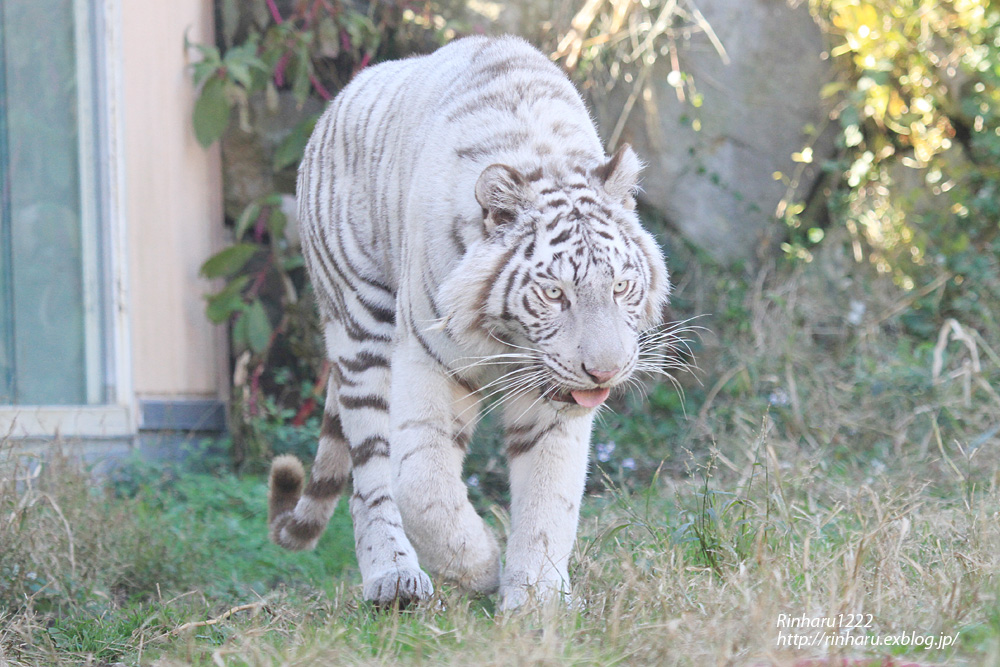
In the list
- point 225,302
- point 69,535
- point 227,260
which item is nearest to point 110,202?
point 227,260

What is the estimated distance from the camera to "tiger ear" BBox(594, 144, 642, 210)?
2783mm

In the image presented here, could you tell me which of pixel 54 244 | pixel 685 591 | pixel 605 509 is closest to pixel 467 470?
pixel 605 509

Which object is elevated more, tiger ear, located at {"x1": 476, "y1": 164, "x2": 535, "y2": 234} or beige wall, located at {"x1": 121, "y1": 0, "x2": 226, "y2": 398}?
tiger ear, located at {"x1": 476, "y1": 164, "x2": 535, "y2": 234}

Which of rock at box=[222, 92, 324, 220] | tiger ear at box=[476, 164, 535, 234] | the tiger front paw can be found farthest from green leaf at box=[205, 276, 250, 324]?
tiger ear at box=[476, 164, 535, 234]

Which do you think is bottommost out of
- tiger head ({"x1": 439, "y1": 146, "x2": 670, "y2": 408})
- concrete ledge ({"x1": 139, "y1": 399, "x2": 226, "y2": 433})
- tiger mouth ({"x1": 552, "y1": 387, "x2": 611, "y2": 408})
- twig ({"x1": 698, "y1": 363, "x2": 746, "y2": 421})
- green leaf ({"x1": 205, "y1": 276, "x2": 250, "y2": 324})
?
concrete ledge ({"x1": 139, "y1": 399, "x2": 226, "y2": 433})

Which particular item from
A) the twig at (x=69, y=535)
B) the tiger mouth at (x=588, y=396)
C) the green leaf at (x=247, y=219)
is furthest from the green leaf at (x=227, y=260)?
the tiger mouth at (x=588, y=396)

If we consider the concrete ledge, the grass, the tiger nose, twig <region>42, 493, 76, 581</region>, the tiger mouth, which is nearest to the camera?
the grass

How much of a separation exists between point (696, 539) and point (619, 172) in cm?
105

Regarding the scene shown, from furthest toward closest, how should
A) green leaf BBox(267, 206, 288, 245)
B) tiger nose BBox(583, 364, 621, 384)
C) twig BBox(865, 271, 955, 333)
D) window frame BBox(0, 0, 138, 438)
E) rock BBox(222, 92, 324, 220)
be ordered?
twig BBox(865, 271, 955, 333)
rock BBox(222, 92, 324, 220)
green leaf BBox(267, 206, 288, 245)
window frame BBox(0, 0, 138, 438)
tiger nose BBox(583, 364, 621, 384)

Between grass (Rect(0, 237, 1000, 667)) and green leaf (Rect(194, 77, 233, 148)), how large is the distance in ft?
6.06

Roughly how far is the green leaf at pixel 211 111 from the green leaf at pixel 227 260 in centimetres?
63

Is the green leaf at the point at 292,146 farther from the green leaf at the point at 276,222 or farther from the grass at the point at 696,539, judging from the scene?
the grass at the point at 696,539

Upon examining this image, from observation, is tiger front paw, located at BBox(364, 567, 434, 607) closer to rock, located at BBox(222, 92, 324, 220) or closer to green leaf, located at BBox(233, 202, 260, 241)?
green leaf, located at BBox(233, 202, 260, 241)

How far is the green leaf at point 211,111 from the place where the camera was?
5629mm
